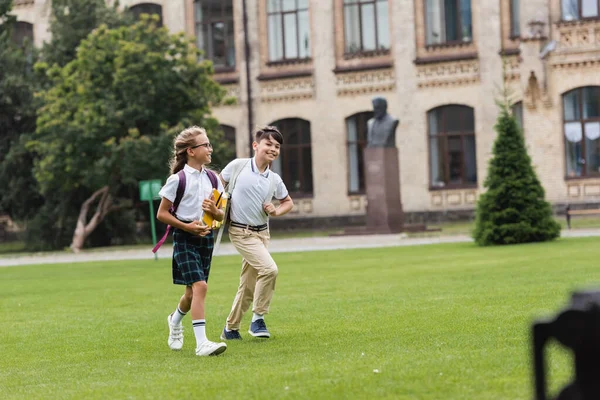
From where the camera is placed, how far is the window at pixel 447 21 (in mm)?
44750

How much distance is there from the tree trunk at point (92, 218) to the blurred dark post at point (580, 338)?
38315 mm

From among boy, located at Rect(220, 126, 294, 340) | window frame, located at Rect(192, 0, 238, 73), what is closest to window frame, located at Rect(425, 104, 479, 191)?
window frame, located at Rect(192, 0, 238, 73)

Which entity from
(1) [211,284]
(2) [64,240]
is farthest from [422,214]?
(1) [211,284]

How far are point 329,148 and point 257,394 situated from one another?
3930 centimetres

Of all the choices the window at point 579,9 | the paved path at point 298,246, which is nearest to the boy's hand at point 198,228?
the paved path at point 298,246

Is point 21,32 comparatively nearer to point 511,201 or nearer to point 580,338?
point 511,201

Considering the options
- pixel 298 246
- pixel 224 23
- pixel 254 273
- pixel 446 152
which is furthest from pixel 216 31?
pixel 254 273

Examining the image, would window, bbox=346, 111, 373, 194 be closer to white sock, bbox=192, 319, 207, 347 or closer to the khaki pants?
the khaki pants

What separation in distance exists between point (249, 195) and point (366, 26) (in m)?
35.7

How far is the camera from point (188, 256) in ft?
35.3

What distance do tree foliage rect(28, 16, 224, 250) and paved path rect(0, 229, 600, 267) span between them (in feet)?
9.89

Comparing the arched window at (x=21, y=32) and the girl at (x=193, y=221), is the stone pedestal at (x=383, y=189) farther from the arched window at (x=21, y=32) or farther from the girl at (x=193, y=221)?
the girl at (x=193, y=221)

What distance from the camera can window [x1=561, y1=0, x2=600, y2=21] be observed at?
4222cm

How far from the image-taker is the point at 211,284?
2102 cm
